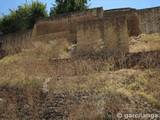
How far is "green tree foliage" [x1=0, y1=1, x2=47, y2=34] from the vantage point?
2044 cm

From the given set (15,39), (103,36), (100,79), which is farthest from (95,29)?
(15,39)

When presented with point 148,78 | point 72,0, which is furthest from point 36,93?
point 72,0

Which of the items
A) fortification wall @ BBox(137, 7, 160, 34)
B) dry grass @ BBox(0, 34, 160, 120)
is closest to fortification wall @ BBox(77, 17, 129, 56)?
dry grass @ BBox(0, 34, 160, 120)

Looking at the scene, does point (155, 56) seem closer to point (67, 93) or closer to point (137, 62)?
point (137, 62)

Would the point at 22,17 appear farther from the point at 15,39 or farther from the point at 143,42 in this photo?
the point at 143,42

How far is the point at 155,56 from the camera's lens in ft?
31.9

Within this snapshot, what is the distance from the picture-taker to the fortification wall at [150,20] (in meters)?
16.3

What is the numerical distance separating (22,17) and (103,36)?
9712 mm

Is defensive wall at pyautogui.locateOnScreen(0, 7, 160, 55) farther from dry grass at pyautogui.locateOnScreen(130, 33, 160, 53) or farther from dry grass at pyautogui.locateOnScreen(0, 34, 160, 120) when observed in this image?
dry grass at pyautogui.locateOnScreen(0, 34, 160, 120)

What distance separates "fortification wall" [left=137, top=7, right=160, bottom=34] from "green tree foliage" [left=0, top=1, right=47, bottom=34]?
722 centimetres

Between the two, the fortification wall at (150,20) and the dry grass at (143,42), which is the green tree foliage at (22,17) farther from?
the dry grass at (143,42)

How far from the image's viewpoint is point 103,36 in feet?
40.6

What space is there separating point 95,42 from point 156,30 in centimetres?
508

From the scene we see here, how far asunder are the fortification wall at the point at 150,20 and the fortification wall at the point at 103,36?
14.9 ft
